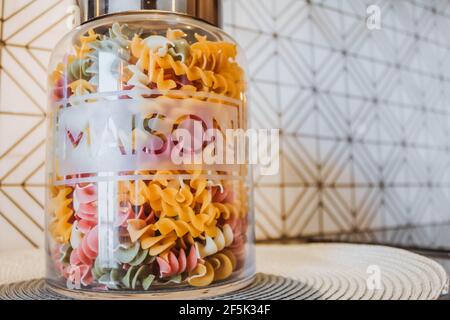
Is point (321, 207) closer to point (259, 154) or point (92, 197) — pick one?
point (259, 154)


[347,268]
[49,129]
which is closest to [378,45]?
[347,268]

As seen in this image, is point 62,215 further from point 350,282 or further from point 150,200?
point 350,282

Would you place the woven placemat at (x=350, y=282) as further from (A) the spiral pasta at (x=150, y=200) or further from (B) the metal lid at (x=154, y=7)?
(B) the metal lid at (x=154, y=7)

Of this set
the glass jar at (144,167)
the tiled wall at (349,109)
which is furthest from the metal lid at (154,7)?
the tiled wall at (349,109)

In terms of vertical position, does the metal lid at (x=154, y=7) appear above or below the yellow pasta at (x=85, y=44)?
above

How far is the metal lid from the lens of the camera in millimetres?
340

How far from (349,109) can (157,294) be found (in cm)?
64

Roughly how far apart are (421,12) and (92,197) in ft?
2.49

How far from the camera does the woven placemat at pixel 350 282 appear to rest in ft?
1.00

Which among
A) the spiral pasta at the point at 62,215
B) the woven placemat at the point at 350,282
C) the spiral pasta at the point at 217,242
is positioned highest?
the spiral pasta at the point at 62,215

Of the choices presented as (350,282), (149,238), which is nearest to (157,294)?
(149,238)

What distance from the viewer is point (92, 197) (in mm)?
315

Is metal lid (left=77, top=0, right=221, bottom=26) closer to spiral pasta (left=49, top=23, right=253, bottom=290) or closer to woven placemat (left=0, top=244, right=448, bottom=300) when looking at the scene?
spiral pasta (left=49, top=23, right=253, bottom=290)

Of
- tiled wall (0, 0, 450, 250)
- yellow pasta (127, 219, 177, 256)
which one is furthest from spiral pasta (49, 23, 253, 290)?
tiled wall (0, 0, 450, 250)
